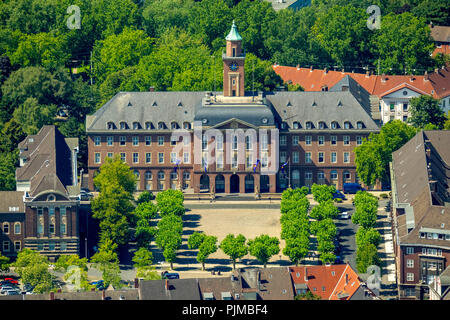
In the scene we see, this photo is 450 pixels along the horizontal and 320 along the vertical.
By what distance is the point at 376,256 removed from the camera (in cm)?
11562

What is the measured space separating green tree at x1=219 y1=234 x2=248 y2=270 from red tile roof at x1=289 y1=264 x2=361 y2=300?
13430 mm

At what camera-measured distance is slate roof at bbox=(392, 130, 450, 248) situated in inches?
4375

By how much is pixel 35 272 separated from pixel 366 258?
128ft

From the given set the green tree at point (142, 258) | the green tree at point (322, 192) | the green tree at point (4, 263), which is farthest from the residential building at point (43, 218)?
the green tree at point (322, 192)

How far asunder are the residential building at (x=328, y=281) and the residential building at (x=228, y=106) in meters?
48.7

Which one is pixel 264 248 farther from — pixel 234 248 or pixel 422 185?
pixel 422 185

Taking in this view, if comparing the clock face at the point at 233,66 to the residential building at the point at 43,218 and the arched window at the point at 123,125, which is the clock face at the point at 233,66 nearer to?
the arched window at the point at 123,125

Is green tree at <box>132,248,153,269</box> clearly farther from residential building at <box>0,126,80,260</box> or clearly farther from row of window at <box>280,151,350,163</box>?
row of window at <box>280,151,350,163</box>

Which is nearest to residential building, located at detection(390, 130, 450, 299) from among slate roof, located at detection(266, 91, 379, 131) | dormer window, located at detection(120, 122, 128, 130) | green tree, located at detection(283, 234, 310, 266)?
green tree, located at detection(283, 234, 310, 266)

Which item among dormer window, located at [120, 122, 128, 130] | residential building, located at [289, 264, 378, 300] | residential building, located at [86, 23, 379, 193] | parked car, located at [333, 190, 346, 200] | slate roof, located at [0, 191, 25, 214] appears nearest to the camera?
residential building, located at [289, 264, 378, 300]

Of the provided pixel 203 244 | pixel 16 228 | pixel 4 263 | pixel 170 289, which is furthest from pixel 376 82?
pixel 170 289

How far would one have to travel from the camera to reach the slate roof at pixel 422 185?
4375 inches

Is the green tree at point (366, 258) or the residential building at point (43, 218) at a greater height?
the residential building at point (43, 218)

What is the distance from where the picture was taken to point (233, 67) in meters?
158
